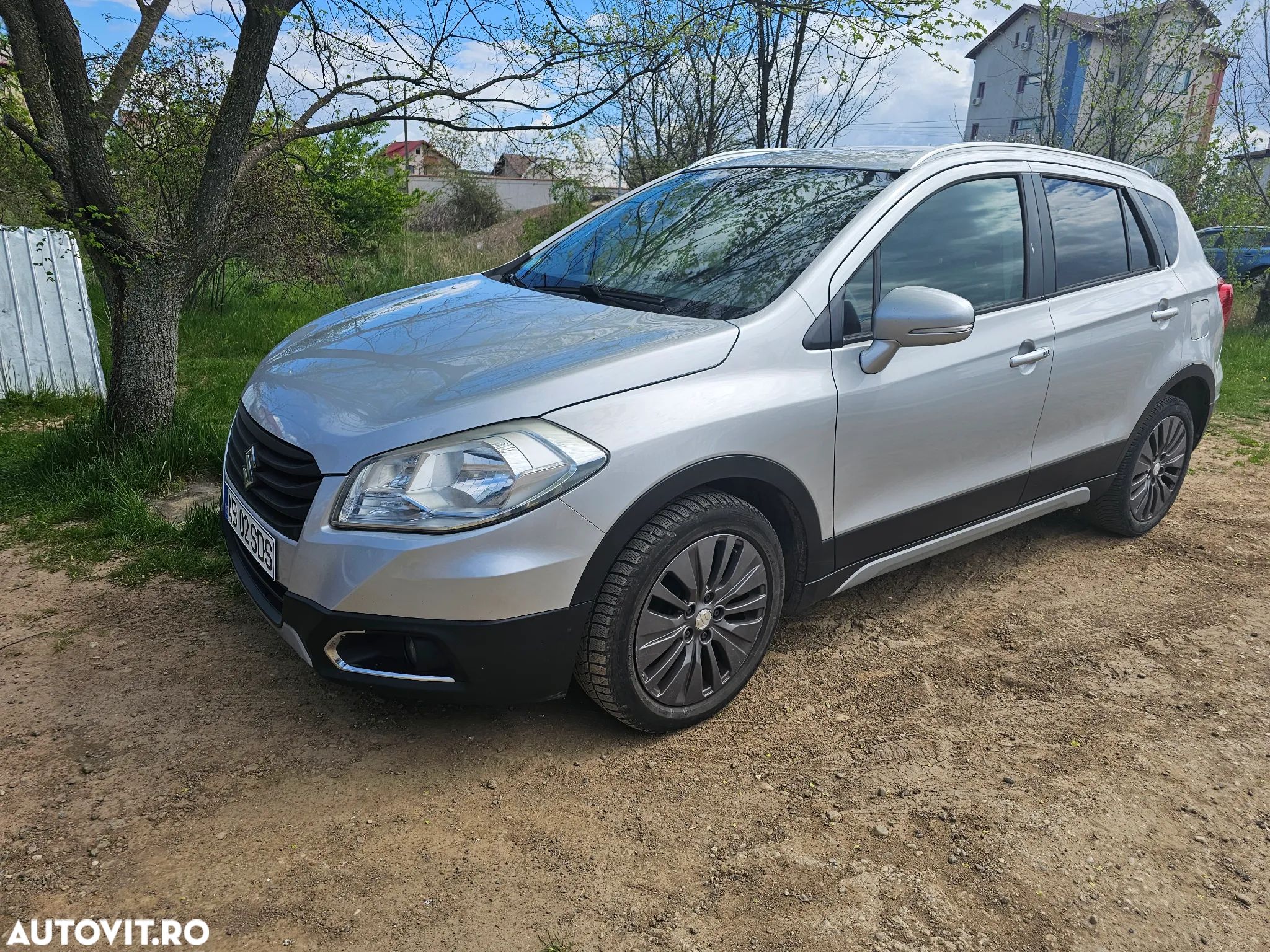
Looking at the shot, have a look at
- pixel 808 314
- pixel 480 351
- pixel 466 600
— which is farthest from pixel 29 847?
pixel 808 314

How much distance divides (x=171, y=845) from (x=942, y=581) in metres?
3.20

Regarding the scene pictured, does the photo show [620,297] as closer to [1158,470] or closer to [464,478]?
[464,478]

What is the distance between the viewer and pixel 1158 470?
466cm

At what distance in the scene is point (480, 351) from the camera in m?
2.88

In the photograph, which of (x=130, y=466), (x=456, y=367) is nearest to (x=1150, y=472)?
(x=456, y=367)

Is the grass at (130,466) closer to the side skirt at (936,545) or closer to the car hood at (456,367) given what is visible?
the car hood at (456,367)

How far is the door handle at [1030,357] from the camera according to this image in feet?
11.6

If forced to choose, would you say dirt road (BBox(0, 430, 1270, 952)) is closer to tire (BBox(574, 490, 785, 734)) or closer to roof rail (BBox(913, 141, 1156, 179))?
tire (BBox(574, 490, 785, 734))

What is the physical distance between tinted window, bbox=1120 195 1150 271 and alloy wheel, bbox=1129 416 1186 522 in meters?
0.77

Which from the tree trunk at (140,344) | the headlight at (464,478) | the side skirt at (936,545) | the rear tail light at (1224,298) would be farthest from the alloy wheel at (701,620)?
the tree trunk at (140,344)

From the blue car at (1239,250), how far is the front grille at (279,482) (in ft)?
43.7

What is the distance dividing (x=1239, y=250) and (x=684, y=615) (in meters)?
14.2

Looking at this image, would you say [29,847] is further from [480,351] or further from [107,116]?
[107,116]

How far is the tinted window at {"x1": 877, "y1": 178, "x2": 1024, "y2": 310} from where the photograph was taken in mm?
3260
